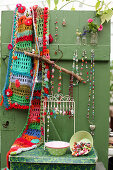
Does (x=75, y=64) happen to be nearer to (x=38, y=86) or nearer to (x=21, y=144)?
(x=38, y=86)

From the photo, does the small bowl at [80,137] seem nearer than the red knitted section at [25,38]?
Yes

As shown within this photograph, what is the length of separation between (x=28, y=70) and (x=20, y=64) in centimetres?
A: 10

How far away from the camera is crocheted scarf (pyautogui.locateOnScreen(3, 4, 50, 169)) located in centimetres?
229

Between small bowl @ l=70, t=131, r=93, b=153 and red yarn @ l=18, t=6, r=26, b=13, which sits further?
red yarn @ l=18, t=6, r=26, b=13

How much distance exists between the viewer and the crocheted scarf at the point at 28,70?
229cm

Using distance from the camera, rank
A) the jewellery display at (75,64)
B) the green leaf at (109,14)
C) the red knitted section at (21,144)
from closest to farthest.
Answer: the red knitted section at (21,144) < the green leaf at (109,14) < the jewellery display at (75,64)

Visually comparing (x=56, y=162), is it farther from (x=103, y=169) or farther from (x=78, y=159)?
(x=103, y=169)

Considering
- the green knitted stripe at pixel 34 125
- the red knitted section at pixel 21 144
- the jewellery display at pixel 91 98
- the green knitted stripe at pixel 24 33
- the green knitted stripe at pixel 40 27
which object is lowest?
the red knitted section at pixel 21 144

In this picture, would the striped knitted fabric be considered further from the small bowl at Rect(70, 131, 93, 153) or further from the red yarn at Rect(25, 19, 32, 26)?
the small bowl at Rect(70, 131, 93, 153)

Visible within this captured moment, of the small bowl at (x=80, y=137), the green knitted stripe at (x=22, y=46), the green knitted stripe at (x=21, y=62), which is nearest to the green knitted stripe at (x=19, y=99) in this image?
the green knitted stripe at (x=21, y=62)

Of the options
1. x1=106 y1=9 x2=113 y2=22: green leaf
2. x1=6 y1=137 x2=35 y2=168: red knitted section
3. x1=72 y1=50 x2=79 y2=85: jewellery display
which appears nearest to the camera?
x1=6 y1=137 x2=35 y2=168: red knitted section

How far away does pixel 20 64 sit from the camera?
2.31 meters

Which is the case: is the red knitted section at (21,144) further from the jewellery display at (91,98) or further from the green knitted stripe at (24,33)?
the green knitted stripe at (24,33)

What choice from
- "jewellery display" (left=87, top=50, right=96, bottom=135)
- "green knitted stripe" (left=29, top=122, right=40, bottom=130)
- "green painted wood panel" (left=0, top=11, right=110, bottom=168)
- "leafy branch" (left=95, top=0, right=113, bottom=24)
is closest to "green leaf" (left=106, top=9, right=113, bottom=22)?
"leafy branch" (left=95, top=0, right=113, bottom=24)
